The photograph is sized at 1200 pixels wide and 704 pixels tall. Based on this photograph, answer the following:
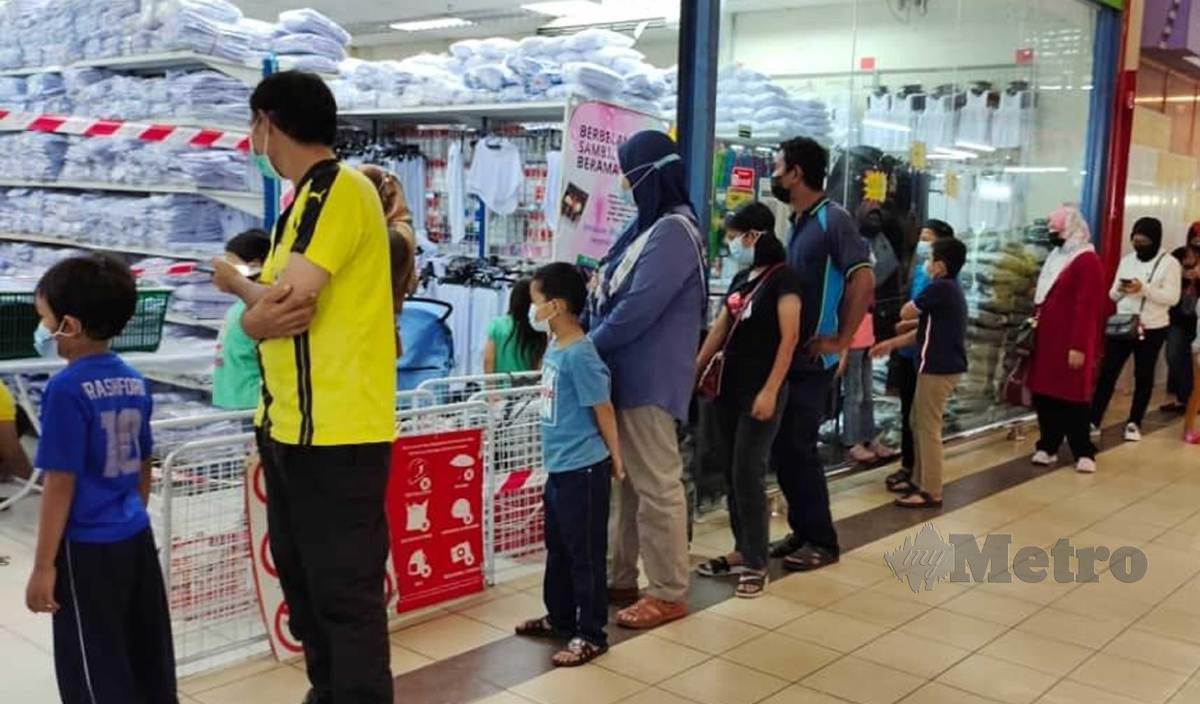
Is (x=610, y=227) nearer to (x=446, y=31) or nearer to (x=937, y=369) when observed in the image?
(x=937, y=369)

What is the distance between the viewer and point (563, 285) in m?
3.31

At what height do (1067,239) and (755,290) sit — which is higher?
(1067,239)

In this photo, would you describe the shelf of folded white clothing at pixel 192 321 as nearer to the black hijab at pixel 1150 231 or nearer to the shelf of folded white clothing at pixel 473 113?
the shelf of folded white clothing at pixel 473 113

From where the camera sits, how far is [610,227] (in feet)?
15.7

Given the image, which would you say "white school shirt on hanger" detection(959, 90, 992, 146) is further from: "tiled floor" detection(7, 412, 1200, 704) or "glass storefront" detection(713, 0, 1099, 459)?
"tiled floor" detection(7, 412, 1200, 704)

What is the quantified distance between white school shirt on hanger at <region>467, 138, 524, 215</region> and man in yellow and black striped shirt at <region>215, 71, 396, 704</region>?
4.20m

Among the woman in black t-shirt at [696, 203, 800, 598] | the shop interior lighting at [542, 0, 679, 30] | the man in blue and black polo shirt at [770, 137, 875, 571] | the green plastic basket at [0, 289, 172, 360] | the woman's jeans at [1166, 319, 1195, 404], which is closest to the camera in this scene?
the woman in black t-shirt at [696, 203, 800, 598]

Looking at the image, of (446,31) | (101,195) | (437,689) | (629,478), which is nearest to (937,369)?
(629,478)

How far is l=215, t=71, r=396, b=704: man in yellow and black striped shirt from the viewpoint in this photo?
2.20 m

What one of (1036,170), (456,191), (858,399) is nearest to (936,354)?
(858,399)

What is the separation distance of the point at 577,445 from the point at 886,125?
383 centimetres

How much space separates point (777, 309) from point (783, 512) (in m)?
1.68

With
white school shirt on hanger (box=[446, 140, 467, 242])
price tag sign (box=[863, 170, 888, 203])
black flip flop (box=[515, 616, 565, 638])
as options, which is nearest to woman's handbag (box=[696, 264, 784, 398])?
black flip flop (box=[515, 616, 565, 638])

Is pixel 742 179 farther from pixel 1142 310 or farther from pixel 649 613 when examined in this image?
pixel 1142 310
